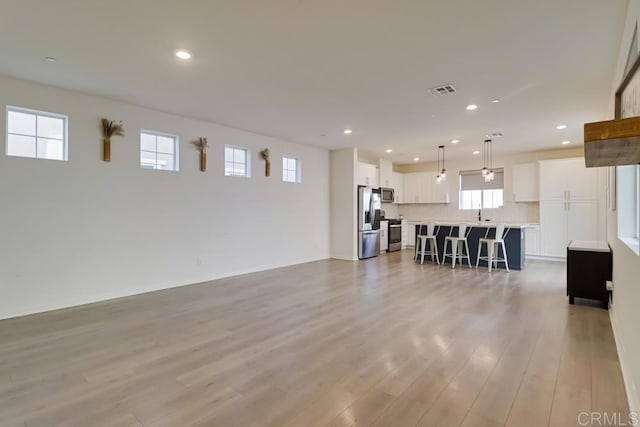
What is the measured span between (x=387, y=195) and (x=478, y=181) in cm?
264

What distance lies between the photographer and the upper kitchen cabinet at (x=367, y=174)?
27.0ft

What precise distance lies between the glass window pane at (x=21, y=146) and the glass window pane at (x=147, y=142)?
1268 millimetres

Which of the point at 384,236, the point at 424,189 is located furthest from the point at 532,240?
the point at 384,236

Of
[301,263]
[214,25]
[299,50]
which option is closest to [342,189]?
[301,263]

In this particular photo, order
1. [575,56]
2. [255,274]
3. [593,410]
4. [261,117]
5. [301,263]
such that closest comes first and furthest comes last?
[593,410] → [575,56] → [261,117] → [255,274] → [301,263]

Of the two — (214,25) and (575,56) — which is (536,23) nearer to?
(575,56)

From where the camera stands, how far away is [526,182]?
817 cm

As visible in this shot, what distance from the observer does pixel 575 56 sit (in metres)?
3.17

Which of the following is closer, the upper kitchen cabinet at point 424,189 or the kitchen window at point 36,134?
the kitchen window at point 36,134

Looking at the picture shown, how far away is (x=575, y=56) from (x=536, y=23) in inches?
37.5

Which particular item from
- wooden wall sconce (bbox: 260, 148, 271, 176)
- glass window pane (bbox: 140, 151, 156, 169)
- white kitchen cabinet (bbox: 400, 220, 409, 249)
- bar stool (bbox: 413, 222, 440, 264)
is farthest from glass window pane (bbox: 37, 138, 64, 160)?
white kitchen cabinet (bbox: 400, 220, 409, 249)

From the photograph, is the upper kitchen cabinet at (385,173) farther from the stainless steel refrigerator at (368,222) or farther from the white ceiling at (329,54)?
the white ceiling at (329,54)

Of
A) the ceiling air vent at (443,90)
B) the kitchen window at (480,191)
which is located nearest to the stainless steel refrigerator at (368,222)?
the kitchen window at (480,191)

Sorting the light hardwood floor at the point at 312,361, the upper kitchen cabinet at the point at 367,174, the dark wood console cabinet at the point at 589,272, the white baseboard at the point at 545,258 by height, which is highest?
the upper kitchen cabinet at the point at 367,174
